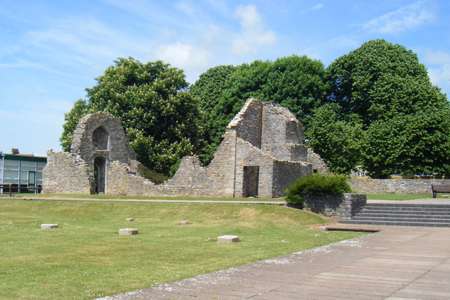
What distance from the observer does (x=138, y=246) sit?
10.8 metres

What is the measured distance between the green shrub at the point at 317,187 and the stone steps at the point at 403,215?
1.29m

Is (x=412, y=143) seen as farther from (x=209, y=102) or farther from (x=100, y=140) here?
(x=100, y=140)

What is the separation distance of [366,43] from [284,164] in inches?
949

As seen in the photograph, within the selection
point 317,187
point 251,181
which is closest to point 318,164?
point 251,181

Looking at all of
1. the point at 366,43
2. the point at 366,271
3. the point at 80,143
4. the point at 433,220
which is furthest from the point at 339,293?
the point at 366,43

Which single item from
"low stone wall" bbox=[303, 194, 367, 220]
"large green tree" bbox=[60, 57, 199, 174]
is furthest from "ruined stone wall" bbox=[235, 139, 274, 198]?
"large green tree" bbox=[60, 57, 199, 174]

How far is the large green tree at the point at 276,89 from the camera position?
1708 inches

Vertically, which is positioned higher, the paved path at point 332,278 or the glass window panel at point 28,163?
the glass window panel at point 28,163

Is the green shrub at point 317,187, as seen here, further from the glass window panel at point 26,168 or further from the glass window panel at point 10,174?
the glass window panel at point 26,168

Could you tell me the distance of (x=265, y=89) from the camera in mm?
43844

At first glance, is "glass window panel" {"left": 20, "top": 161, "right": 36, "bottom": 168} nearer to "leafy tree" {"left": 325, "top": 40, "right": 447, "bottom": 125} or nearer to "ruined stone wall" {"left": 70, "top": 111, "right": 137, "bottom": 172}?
"ruined stone wall" {"left": 70, "top": 111, "right": 137, "bottom": 172}

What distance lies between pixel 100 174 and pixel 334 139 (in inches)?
806

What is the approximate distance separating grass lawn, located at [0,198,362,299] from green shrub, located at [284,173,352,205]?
113cm

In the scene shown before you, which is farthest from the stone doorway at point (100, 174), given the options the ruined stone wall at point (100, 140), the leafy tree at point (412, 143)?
the leafy tree at point (412, 143)
